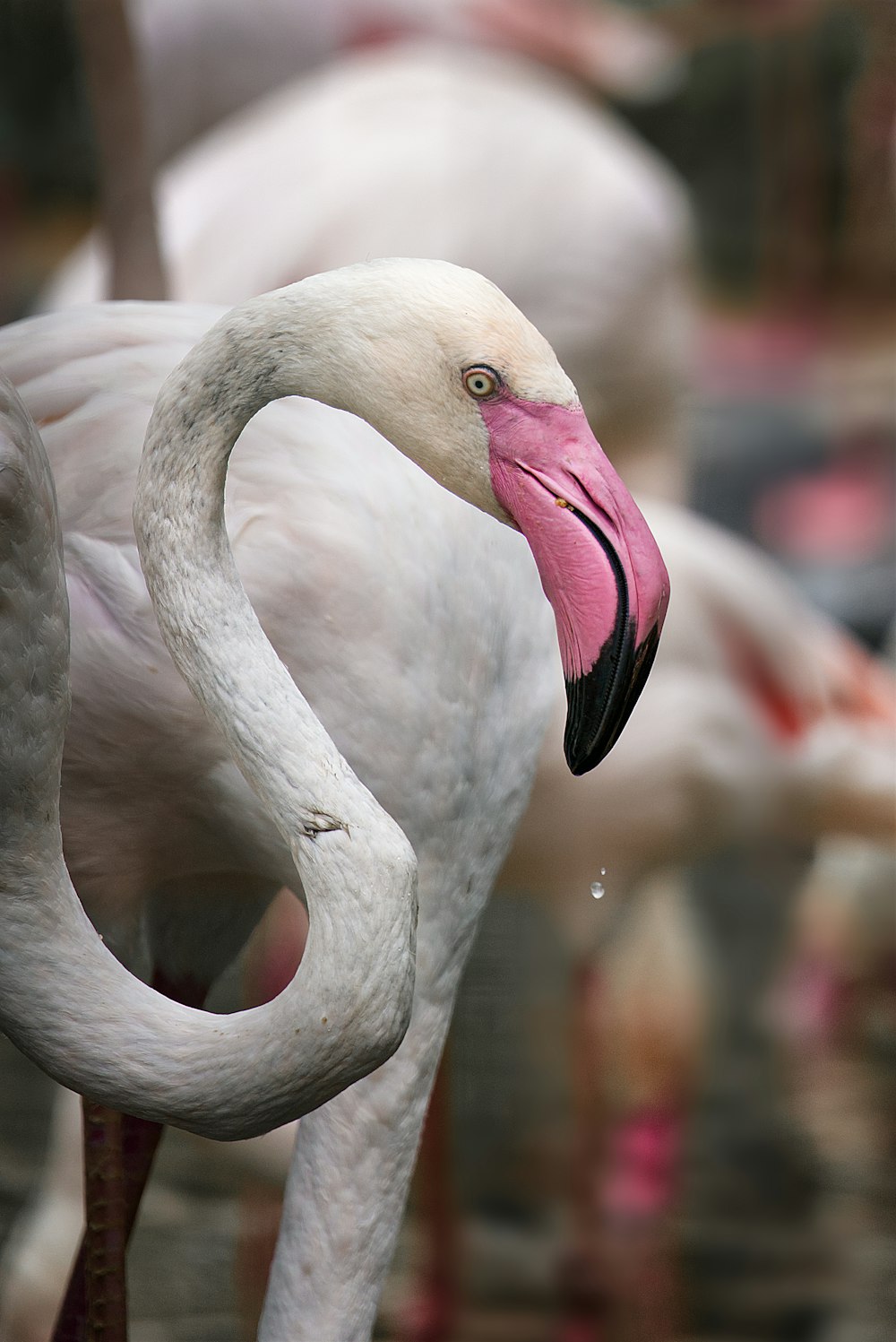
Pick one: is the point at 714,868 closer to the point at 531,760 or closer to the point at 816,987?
the point at 816,987

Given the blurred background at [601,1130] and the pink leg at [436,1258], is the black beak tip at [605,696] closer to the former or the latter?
the blurred background at [601,1130]

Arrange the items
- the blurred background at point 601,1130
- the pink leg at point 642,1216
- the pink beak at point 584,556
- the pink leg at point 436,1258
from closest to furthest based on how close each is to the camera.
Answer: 1. the pink beak at point 584,556
2. the blurred background at point 601,1130
3. the pink leg at point 436,1258
4. the pink leg at point 642,1216

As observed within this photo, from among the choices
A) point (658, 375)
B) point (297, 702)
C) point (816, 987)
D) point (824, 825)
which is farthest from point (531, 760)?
point (816, 987)

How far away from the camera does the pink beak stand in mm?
717

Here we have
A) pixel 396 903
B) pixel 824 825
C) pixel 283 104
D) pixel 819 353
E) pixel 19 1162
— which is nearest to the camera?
pixel 396 903

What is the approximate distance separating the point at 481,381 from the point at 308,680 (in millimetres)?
222

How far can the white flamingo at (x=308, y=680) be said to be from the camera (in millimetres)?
731

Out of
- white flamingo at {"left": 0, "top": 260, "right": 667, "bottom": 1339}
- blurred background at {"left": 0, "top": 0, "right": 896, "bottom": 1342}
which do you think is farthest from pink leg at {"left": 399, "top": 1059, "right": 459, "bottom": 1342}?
white flamingo at {"left": 0, "top": 260, "right": 667, "bottom": 1339}

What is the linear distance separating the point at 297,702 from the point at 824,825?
118 cm

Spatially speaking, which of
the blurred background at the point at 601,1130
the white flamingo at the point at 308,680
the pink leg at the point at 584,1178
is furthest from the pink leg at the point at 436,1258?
the white flamingo at the point at 308,680

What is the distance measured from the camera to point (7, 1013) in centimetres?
76

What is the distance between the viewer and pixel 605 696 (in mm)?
721

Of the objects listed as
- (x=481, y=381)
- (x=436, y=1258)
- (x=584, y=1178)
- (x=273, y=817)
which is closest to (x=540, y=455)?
(x=481, y=381)

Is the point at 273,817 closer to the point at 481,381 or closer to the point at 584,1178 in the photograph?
the point at 481,381
